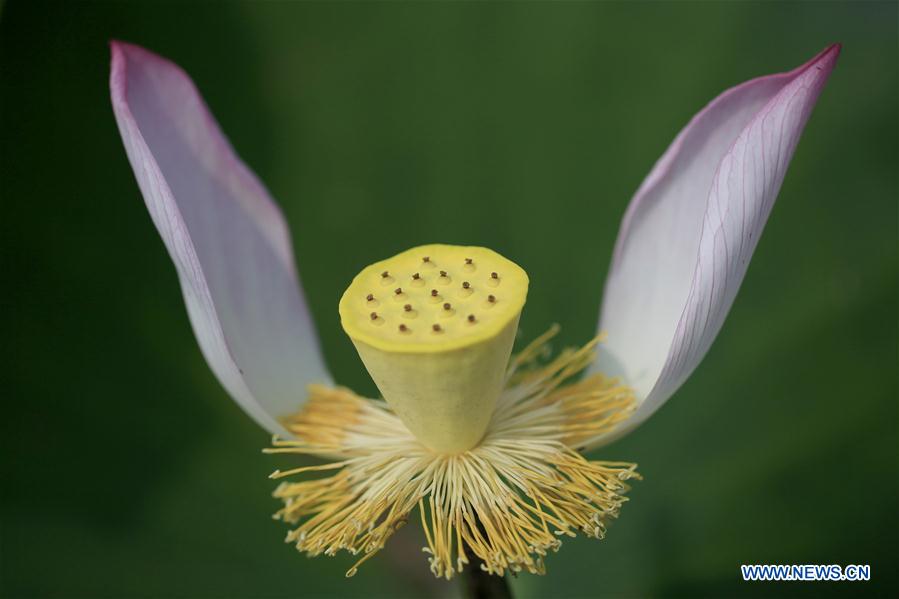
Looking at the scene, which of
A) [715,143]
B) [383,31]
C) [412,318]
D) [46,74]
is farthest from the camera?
[383,31]

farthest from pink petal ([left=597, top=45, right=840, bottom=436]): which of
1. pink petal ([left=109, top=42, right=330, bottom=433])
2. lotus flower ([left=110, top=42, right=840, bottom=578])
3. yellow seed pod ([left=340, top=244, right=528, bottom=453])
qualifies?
pink petal ([left=109, top=42, right=330, bottom=433])

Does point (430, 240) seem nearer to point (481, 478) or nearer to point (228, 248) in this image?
point (228, 248)

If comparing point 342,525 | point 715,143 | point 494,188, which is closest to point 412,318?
point 342,525

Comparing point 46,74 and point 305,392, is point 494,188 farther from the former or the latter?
point 46,74

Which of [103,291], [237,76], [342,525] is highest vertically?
[237,76]

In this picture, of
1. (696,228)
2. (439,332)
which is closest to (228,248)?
(439,332)

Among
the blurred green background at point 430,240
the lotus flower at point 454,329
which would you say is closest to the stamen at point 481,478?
the lotus flower at point 454,329
